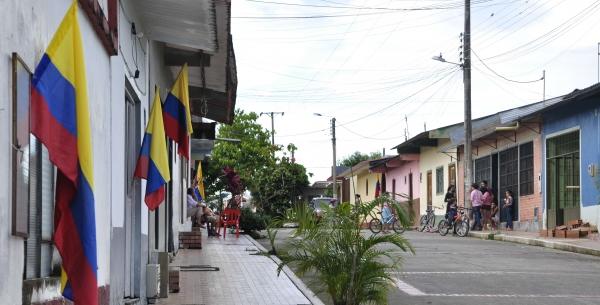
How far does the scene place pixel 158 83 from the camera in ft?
41.2

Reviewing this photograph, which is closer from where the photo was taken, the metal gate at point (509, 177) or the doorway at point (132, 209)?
the doorway at point (132, 209)

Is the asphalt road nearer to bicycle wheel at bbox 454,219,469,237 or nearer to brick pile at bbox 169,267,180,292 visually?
brick pile at bbox 169,267,180,292

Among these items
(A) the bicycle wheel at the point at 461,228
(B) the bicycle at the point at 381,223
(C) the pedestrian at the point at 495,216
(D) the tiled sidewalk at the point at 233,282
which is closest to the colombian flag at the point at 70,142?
(B) the bicycle at the point at 381,223

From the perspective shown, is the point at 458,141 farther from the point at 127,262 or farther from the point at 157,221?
the point at 127,262

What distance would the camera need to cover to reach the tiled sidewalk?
9.95 meters

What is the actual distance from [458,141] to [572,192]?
9.80 m

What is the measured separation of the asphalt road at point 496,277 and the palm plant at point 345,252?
168cm

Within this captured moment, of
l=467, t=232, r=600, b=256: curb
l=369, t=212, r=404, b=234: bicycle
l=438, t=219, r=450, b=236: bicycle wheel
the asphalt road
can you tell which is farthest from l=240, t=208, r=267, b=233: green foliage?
the asphalt road

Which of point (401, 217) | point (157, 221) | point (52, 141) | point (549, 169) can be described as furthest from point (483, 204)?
point (52, 141)

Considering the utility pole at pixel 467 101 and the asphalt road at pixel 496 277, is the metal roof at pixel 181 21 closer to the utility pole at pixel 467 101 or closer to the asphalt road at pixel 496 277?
the asphalt road at pixel 496 277

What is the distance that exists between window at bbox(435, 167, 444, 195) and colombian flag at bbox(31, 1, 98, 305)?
113 ft

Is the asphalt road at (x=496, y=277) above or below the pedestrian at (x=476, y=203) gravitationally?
below

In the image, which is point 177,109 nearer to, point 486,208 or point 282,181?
point 486,208

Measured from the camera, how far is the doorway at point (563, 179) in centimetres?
2364
